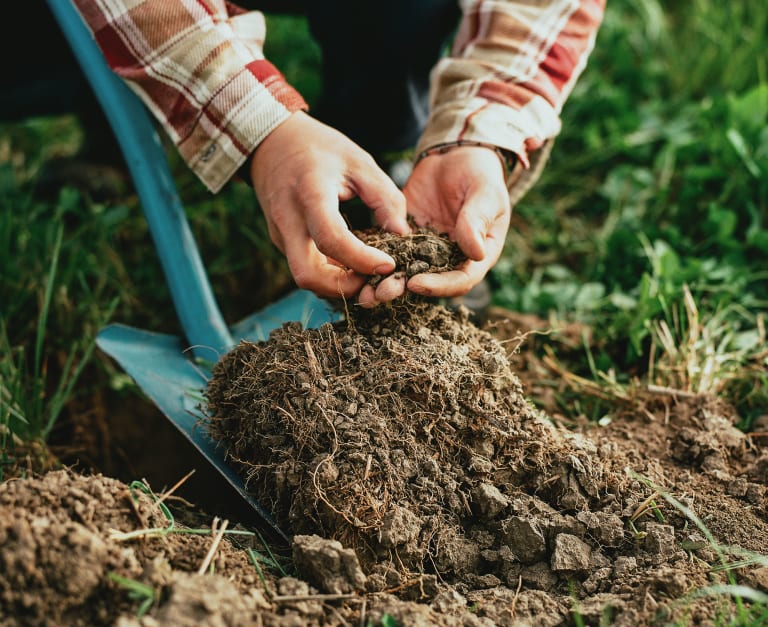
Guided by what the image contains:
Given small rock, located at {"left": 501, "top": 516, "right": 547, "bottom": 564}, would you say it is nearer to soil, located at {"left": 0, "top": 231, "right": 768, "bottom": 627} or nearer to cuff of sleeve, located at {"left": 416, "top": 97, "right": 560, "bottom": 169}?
soil, located at {"left": 0, "top": 231, "right": 768, "bottom": 627}

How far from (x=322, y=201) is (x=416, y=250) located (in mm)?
202

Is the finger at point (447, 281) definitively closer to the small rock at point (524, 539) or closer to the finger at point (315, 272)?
the finger at point (315, 272)

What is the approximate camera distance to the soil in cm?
100

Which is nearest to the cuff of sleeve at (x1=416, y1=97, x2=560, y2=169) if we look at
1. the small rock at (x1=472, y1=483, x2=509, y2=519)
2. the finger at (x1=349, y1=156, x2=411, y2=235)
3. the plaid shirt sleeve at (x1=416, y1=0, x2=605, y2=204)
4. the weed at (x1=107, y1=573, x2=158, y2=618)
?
the plaid shirt sleeve at (x1=416, y1=0, x2=605, y2=204)

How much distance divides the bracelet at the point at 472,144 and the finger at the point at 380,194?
0.27m

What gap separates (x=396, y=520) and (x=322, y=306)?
0.74 m

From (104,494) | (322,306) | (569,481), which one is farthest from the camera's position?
(322,306)

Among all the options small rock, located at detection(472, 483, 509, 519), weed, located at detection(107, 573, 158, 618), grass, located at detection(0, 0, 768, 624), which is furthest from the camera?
grass, located at detection(0, 0, 768, 624)

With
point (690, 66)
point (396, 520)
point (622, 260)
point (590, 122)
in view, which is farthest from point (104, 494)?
point (690, 66)

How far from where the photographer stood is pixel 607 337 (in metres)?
1.90

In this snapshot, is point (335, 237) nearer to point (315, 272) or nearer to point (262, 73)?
point (315, 272)

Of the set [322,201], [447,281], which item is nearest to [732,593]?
[447,281]

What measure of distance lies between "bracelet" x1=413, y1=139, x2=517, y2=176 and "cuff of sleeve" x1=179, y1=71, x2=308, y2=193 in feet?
1.01

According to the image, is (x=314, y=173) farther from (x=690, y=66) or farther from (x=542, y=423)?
(x=690, y=66)
